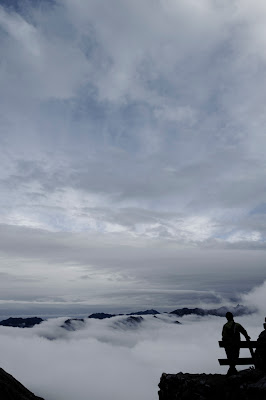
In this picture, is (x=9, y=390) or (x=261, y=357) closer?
(x=261, y=357)

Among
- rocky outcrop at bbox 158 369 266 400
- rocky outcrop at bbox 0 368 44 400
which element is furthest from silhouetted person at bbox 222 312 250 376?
rocky outcrop at bbox 0 368 44 400

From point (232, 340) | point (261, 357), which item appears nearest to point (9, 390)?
point (232, 340)

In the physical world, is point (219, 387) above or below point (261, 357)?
below

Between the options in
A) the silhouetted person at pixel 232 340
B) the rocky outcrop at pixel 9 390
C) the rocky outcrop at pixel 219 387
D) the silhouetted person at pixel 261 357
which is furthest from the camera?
the rocky outcrop at pixel 9 390

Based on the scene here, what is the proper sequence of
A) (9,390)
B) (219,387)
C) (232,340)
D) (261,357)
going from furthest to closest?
1. (9,390)
2. (219,387)
3. (232,340)
4. (261,357)

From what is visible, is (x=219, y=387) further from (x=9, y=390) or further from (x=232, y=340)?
(x=9, y=390)

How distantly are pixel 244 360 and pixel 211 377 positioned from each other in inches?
118

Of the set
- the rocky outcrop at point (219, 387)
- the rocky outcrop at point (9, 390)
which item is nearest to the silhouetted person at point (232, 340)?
the rocky outcrop at point (219, 387)

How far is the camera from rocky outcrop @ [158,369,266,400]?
14641mm

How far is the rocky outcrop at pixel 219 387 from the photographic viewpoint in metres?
14.6

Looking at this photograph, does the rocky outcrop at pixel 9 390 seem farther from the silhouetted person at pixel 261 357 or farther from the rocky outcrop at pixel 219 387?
the silhouetted person at pixel 261 357

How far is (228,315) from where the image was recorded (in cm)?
1706

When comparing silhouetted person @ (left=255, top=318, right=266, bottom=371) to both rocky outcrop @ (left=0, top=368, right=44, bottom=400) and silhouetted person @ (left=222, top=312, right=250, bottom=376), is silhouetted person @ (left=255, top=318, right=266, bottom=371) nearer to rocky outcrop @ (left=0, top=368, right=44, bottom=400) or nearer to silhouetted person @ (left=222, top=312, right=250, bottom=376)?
silhouetted person @ (left=222, top=312, right=250, bottom=376)

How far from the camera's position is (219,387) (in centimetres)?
1709
